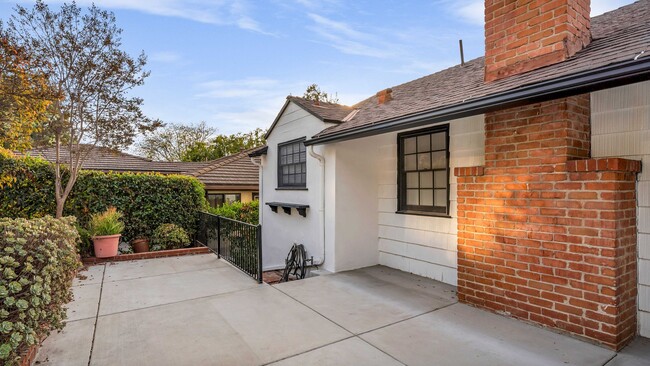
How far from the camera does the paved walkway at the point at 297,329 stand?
2.93 metres

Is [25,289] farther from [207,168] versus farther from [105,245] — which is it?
[207,168]

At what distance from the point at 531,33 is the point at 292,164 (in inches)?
206

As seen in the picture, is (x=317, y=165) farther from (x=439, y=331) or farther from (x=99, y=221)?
(x=99, y=221)

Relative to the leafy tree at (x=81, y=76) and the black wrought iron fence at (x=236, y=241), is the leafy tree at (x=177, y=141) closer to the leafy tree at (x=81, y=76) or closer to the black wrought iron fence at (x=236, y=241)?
the leafy tree at (x=81, y=76)

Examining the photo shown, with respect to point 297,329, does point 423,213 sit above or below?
above

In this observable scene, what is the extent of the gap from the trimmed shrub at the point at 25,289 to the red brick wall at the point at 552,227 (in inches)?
172

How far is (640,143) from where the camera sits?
3.23 metres

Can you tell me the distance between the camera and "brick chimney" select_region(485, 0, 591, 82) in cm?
357

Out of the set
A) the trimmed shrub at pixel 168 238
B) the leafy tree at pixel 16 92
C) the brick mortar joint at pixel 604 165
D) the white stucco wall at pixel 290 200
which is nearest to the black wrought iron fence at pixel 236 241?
the trimmed shrub at pixel 168 238

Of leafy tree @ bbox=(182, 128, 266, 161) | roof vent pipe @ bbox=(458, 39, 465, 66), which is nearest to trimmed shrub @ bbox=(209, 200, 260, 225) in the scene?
roof vent pipe @ bbox=(458, 39, 465, 66)

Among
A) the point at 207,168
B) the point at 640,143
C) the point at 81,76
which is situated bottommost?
the point at 640,143

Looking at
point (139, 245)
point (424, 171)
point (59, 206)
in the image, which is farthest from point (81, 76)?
point (424, 171)

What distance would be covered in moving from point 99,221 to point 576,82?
8401 millimetres

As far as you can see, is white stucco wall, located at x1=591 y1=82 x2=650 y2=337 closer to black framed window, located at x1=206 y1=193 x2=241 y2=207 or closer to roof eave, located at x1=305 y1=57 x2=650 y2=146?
roof eave, located at x1=305 y1=57 x2=650 y2=146
